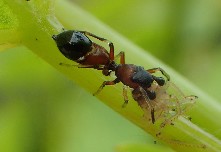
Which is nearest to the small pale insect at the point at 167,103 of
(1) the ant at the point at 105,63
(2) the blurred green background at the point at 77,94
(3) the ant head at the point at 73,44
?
(1) the ant at the point at 105,63

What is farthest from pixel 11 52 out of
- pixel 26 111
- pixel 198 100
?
pixel 198 100

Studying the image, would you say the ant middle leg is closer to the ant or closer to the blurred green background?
the ant

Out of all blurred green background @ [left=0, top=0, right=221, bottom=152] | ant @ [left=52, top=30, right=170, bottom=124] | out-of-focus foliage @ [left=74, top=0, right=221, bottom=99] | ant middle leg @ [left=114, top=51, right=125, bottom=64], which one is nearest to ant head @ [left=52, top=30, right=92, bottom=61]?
ant @ [left=52, top=30, right=170, bottom=124]

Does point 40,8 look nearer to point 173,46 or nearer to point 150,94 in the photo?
point 150,94

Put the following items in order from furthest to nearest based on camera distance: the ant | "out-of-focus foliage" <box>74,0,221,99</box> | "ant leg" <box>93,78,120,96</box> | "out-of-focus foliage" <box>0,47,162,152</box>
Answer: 1. "out-of-focus foliage" <box>74,0,221,99</box>
2. "out-of-focus foliage" <box>0,47,162,152</box>
3. the ant
4. "ant leg" <box>93,78,120,96</box>

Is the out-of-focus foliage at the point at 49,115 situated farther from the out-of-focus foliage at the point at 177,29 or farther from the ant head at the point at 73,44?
the ant head at the point at 73,44

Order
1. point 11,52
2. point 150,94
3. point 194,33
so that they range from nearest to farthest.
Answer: point 150,94 < point 11,52 < point 194,33

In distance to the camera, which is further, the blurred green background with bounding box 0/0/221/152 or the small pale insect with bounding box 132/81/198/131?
the blurred green background with bounding box 0/0/221/152

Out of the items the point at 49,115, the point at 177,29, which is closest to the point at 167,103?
the point at 49,115

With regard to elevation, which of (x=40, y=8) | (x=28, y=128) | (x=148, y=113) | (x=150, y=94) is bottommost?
(x=28, y=128)
